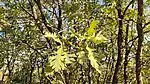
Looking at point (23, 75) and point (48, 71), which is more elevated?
point (48, 71)

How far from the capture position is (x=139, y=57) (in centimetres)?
577

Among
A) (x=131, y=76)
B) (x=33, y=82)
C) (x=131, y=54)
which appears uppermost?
(x=131, y=54)

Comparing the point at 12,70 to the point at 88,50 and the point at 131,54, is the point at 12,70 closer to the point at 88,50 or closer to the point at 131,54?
the point at 131,54

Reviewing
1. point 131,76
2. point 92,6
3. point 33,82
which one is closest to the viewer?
point 92,6

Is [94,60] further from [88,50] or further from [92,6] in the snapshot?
[92,6]

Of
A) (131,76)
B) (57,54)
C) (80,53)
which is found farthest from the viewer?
(131,76)

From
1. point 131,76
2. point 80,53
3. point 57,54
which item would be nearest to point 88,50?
point 80,53

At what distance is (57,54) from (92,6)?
2200 mm

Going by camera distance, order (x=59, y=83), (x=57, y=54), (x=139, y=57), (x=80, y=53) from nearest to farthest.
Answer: (x=57, y=54) → (x=80, y=53) → (x=59, y=83) → (x=139, y=57)

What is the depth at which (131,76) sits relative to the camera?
12.5 m

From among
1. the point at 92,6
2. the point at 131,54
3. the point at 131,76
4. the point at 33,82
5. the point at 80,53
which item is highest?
the point at 92,6

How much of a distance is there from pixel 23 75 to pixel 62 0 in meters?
18.5

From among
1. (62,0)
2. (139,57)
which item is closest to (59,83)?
(62,0)

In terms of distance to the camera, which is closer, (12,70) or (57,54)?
(57,54)
